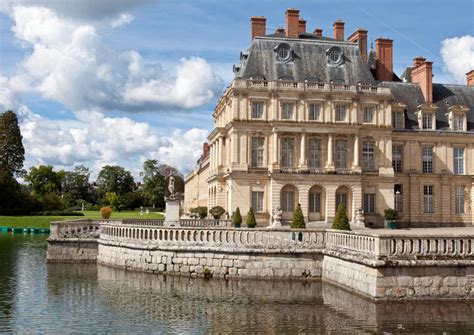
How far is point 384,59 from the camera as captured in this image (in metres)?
49.8

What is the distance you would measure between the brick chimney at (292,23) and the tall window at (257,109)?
21.3 ft

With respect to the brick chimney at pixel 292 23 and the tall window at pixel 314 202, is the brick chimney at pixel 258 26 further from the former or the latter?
the tall window at pixel 314 202

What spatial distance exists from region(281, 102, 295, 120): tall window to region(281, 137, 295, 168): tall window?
1.44 metres

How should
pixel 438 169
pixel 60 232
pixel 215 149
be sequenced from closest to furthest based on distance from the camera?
pixel 60 232 < pixel 438 169 < pixel 215 149

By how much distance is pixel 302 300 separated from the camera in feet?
58.4

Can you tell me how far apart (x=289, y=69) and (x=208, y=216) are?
1258cm

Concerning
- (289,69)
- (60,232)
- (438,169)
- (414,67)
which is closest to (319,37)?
(289,69)

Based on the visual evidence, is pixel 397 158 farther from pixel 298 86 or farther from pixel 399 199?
pixel 298 86

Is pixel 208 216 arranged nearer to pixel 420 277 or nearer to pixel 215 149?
pixel 215 149

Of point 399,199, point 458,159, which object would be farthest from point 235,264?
point 458,159

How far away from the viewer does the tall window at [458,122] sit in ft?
154

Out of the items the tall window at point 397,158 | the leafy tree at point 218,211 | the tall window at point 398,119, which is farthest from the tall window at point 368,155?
the leafy tree at point 218,211

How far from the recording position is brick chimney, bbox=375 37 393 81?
1946 inches

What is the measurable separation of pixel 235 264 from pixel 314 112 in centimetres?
2422
